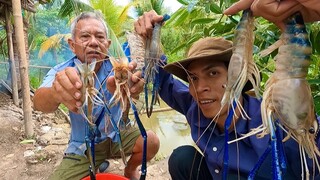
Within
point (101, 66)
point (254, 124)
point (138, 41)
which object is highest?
point (138, 41)

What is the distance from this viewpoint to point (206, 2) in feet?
4.75

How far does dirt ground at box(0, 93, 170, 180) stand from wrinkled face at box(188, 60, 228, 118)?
1435 millimetres

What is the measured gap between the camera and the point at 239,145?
1354 mm

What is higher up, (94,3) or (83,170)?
(94,3)

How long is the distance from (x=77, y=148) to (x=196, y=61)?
1146 millimetres

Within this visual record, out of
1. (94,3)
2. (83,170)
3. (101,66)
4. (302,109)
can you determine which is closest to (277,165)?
(302,109)

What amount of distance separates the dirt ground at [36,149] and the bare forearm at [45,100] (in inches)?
51.3

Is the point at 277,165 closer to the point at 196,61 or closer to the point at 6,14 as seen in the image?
the point at 196,61

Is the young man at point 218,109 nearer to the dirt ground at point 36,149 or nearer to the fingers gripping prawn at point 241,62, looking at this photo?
the fingers gripping prawn at point 241,62

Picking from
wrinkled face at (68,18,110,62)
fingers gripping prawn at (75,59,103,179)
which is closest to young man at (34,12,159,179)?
wrinkled face at (68,18,110,62)

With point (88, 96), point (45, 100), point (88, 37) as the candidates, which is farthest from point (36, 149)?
point (88, 96)

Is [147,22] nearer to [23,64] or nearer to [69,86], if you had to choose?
[69,86]

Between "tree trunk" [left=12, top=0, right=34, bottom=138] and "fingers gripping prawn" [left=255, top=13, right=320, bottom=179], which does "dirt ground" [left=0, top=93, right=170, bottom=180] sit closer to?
"tree trunk" [left=12, top=0, right=34, bottom=138]

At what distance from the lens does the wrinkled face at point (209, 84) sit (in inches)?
49.9
